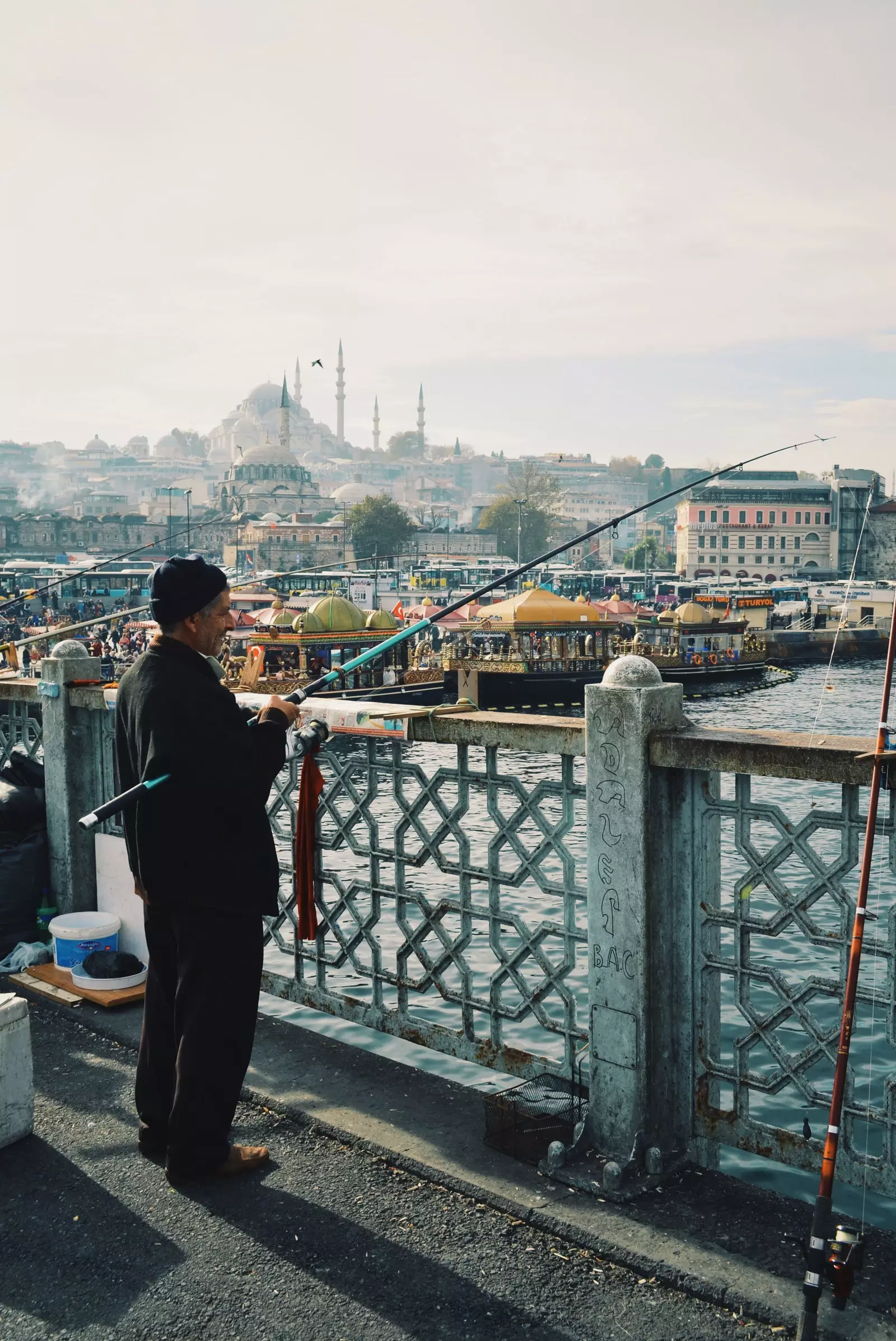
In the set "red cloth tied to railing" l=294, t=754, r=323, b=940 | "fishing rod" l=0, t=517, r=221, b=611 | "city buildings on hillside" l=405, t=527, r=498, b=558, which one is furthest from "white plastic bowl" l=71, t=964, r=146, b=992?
"city buildings on hillside" l=405, t=527, r=498, b=558

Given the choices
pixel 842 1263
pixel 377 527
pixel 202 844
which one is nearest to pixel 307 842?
Answer: pixel 202 844

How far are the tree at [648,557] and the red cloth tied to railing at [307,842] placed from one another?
112 metres

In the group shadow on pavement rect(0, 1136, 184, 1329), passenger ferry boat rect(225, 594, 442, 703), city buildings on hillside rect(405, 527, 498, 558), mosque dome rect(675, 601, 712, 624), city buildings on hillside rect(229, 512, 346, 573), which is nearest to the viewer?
shadow on pavement rect(0, 1136, 184, 1329)

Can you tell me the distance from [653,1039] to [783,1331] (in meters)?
0.76

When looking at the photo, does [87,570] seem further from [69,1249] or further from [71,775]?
[69,1249]

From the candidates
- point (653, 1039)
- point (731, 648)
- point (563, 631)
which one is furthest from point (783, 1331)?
point (731, 648)

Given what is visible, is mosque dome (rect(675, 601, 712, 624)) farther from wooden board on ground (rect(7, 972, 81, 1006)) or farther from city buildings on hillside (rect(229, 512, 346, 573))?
city buildings on hillside (rect(229, 512, 346, 573))

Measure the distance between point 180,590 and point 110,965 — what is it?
1.99 m

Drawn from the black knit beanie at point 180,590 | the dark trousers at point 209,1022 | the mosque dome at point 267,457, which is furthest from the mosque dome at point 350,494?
the dark trousers at point 209,1022

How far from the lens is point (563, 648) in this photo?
136 ft

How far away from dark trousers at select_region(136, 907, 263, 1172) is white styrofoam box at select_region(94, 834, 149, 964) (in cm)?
156

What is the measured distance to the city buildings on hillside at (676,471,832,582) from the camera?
101 metres

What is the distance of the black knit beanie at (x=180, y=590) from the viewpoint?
3037 millimetres

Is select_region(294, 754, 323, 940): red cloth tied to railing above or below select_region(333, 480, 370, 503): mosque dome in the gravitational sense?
below
